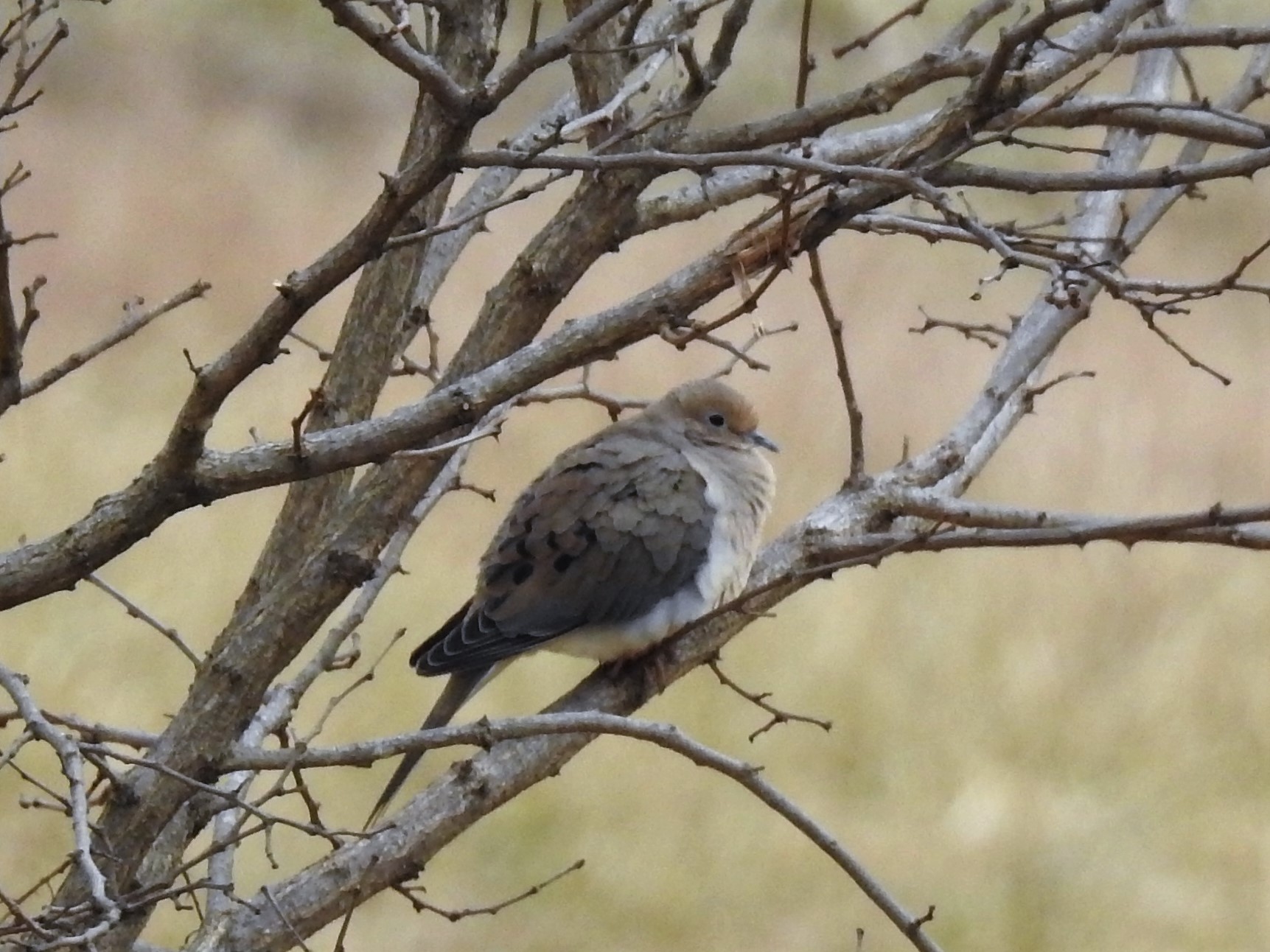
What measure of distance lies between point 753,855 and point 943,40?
255 cm

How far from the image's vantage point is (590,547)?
2.29 meters

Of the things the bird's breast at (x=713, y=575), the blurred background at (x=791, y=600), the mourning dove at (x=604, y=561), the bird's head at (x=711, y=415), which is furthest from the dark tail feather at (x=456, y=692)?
the blurred background at (x=791, y=600)

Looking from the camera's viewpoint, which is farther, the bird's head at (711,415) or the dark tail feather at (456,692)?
the bird's head at (711,415)

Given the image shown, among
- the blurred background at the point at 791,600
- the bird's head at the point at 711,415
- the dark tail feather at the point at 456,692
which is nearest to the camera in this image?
the dark tail feather at the point at 456,692

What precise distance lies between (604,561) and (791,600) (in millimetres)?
1982

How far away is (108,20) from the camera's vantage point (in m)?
5.48

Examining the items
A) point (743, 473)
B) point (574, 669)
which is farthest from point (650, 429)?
point (574, 669)

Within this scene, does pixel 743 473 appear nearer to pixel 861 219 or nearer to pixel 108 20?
pixel 861 219

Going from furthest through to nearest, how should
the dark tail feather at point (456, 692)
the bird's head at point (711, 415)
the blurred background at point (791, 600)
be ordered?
1. the blurred background at point (791, 600)
2. the bird's head at point (711, 415)
3. the dark tail feather at point (456, 692)

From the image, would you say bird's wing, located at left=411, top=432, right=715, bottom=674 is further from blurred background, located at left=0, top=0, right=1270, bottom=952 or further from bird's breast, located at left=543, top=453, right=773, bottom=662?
blurred background, located at left=0, top=0, right=1270, bottom=952

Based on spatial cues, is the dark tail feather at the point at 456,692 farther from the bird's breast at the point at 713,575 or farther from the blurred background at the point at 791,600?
the blurred background at the point at 791,600

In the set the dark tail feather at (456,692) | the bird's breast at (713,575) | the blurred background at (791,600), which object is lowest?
the dark tail feather at (456,692)

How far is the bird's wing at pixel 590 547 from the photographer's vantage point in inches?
87.0

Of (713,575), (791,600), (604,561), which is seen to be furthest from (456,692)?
(791,600)
